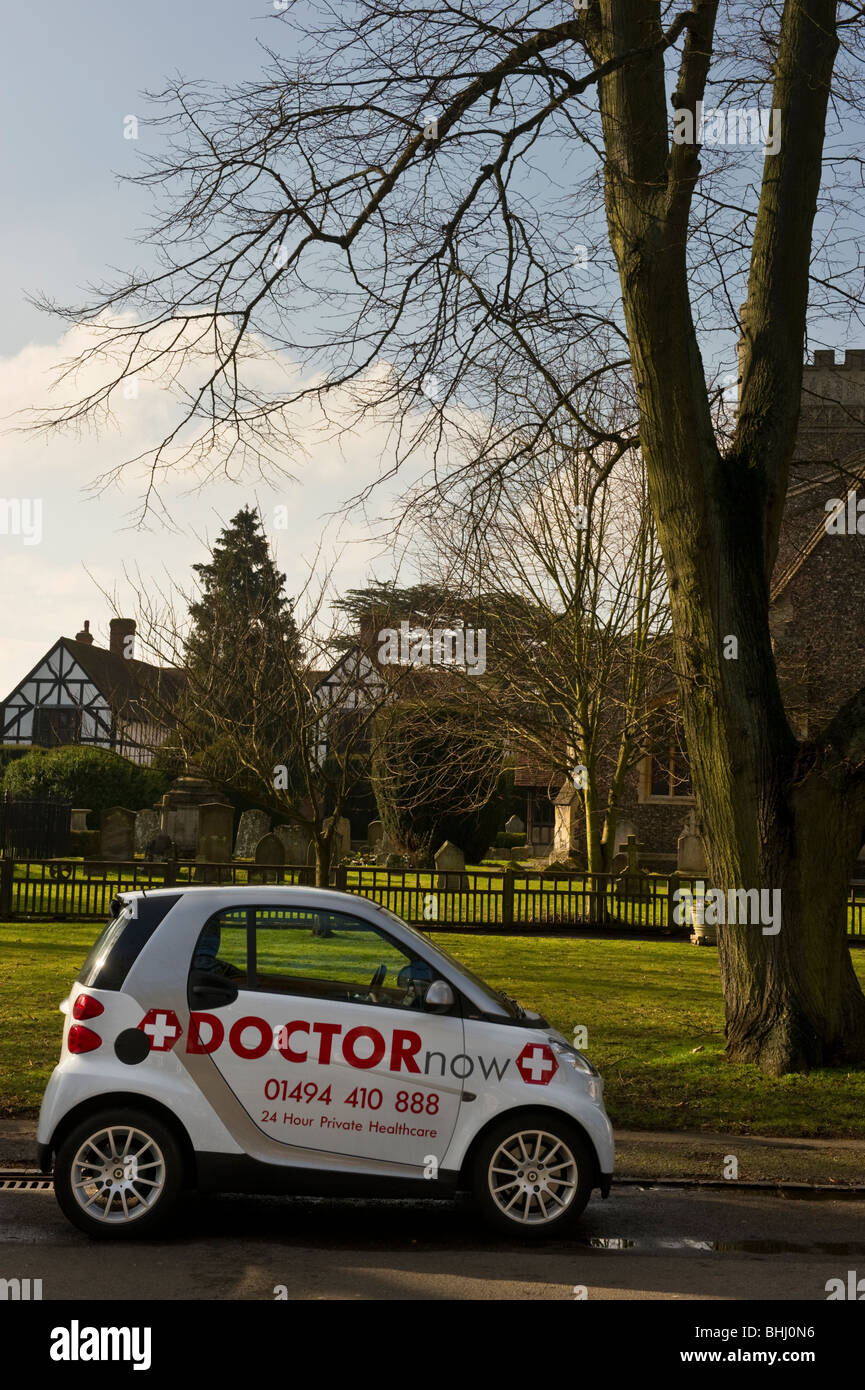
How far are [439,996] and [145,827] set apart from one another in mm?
31316

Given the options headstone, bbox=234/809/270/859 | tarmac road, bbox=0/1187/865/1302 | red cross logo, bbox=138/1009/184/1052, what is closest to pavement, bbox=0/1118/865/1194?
tarmac road, bbox=0/1187/865/1302

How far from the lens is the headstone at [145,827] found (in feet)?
118

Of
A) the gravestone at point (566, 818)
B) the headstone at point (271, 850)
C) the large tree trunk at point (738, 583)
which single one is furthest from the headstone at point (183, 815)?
the large tree trunk at point (738, 583)

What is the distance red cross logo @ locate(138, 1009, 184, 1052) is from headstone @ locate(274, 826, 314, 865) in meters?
19.9

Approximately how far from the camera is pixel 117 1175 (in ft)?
18.8

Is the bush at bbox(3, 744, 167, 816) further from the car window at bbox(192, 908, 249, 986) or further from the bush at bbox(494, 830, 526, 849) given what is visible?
the car window at bbox(192, 908, 249, 986)

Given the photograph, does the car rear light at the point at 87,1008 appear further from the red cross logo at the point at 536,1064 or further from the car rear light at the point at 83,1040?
the red cross logo at the point at 536,1064

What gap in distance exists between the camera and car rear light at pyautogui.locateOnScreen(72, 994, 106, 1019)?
5883 mm

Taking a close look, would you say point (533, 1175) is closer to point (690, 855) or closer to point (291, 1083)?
point (291, 1083)

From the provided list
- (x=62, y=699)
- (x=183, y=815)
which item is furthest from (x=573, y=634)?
(x=62, y=699)

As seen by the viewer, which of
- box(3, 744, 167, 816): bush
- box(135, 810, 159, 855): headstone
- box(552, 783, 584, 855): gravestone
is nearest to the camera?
box(135, 810, 159, 855): headstone

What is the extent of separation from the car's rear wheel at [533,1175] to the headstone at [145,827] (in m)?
30.9

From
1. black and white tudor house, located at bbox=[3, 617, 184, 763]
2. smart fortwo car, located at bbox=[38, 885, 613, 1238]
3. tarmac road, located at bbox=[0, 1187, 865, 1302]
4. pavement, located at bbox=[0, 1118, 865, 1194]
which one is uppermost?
black and white tudor house, located at bbox=[3, 617, 184, 763]

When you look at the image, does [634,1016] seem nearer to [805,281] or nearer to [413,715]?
[805,281]
